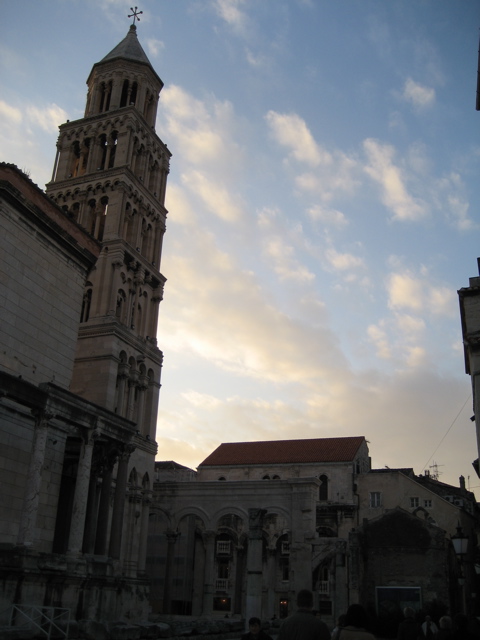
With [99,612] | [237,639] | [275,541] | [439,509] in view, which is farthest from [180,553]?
[99,612]

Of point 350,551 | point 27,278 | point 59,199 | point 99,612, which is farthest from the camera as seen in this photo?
point 59,199

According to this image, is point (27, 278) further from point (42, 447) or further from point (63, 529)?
point (63, 529)

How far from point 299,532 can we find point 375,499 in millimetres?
21162

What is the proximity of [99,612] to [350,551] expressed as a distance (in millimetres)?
22807

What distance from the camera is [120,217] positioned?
42.7 metres

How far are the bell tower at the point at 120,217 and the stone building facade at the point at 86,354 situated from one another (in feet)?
0.33

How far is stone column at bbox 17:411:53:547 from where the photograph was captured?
22.1 metres

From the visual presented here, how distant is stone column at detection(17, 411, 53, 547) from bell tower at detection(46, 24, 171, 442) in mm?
12765

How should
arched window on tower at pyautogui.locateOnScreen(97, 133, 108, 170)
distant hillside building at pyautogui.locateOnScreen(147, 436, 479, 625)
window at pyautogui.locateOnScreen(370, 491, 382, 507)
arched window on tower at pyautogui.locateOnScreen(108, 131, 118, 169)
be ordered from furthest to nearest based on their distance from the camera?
window at pyautogui.locateOnScreen(370, 491, 382, 507) < arched window on tower at pyautogui.locateOnScreen(97, 133, 108, 170) < arched window on tower at pyautogui.locateOnScreen(108, 131, 118, 169) < distant hillside building at pyautogui.locateOnScreen(147, 436, 479, 625)

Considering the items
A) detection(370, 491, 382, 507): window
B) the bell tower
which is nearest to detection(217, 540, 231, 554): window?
detection(370, 491, 382, 507): window

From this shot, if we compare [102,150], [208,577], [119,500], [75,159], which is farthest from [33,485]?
[75,159]

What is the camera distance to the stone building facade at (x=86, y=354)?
23.8 metres

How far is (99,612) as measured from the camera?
24.8 metres

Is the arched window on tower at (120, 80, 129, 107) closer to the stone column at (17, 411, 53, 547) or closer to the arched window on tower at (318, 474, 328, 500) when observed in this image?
the stone column at (17, 411, 53, 547)
